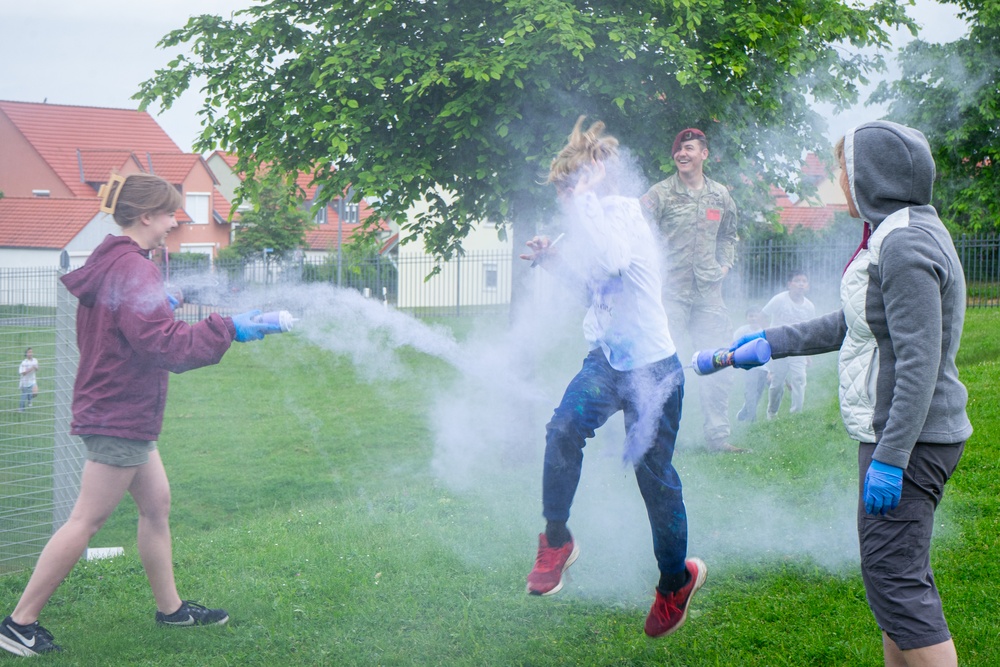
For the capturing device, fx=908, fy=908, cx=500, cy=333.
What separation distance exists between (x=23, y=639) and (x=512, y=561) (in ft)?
7.70

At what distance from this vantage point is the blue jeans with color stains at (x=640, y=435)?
377 cm

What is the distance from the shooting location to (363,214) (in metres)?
8.92

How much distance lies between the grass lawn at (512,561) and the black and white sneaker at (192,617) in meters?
0.06

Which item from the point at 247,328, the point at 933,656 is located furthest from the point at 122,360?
the point at 933,656

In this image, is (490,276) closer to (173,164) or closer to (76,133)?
(173,164)

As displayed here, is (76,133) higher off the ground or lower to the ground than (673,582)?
higher

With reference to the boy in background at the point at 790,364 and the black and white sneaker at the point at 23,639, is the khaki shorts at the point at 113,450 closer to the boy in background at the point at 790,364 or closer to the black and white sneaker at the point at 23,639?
the black and white sneaker at the point at 23,639

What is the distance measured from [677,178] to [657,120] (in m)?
0.51

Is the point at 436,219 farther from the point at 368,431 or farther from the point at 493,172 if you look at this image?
the point at 368,431

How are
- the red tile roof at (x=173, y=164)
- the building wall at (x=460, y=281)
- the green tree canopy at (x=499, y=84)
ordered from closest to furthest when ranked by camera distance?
the green tree canopy at (x=499, y=84) < the building wall at (x=460, y=281) < the red tile roof at (x=173, y=164)

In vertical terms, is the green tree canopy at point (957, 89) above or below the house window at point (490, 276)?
above

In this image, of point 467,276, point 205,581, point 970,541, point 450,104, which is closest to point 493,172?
point 450,104

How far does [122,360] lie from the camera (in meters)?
3.92

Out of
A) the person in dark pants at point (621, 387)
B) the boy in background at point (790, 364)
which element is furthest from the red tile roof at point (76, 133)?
the person in dark pants at point (621, 387)
